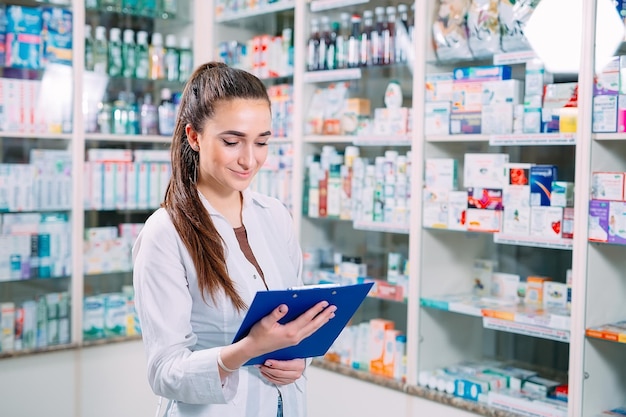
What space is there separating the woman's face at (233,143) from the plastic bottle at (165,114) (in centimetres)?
302

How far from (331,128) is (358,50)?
47 centimetres

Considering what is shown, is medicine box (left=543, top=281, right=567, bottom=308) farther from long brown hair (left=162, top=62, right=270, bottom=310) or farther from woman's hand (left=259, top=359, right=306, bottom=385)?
long brown hair (left=162, top=62, right=270, bottom=310)

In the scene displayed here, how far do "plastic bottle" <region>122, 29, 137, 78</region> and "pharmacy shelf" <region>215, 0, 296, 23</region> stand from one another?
600 mm

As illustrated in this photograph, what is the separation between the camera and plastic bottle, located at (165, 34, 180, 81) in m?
5.09

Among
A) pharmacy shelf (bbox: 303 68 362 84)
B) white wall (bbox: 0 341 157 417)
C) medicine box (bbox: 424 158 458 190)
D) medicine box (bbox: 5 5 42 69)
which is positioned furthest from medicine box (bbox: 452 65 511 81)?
white wall (bbox: 0 341 157 417)

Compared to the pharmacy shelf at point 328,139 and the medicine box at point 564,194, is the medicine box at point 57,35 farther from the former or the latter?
the medicine box at point 564,194

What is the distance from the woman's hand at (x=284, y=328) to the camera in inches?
73.8

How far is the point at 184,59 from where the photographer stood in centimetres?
520

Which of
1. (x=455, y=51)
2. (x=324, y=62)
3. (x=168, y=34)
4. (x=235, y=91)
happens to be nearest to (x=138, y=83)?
(x=168, y=34)

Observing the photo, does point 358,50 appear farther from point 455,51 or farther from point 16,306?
point 16,306

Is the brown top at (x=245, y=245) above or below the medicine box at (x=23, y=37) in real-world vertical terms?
below

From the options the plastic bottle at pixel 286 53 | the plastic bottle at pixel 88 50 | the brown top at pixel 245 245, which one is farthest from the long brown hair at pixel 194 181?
the plastic bottle at pixel 88 50

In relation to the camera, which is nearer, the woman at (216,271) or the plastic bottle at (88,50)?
the woman at (216,271)

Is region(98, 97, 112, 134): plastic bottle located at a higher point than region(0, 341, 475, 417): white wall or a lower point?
higher
